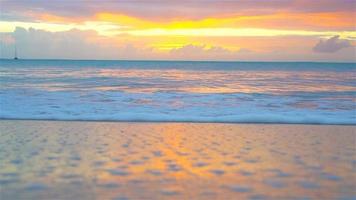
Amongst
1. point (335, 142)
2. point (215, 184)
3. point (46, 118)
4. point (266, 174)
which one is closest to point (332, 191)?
point (266, 174)

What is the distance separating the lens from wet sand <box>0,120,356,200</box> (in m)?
4.00

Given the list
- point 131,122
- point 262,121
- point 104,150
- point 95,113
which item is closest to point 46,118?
point 95,113

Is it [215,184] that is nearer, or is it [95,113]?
[215,184]

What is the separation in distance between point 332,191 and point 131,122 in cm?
582

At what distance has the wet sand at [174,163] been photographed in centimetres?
400

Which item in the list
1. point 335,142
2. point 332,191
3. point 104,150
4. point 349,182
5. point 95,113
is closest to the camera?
point 332,191

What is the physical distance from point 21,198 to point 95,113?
669 centimetres

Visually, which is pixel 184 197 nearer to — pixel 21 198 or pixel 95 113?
pixel 21 198

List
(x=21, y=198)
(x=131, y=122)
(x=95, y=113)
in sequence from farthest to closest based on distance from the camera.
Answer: (x=95, y=113) → (x=131, y=122) → (x=21, y=198)

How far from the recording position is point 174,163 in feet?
16.8

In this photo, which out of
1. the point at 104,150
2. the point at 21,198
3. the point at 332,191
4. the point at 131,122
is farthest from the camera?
the point at 131,122

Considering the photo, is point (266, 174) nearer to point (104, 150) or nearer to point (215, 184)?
point (215, 184)

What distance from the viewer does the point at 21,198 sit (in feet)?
12.3

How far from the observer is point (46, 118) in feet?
31.2
